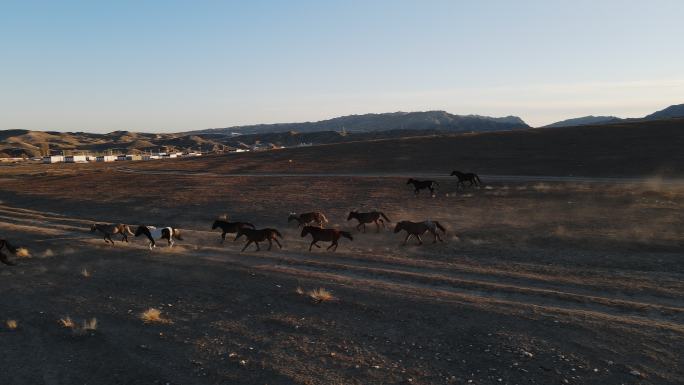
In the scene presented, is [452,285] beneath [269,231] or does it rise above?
beneath

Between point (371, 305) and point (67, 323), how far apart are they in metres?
7.51

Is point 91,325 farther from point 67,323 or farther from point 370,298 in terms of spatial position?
point 370,298

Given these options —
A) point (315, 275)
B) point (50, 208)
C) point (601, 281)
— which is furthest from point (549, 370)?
point (50, 208)

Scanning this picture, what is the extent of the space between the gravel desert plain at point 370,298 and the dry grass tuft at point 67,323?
121 mm

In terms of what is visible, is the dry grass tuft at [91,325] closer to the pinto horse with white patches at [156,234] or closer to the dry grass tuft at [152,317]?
the dry grass tuft at [152,317]

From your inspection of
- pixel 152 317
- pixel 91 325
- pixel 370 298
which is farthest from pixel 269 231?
pixel 91 325

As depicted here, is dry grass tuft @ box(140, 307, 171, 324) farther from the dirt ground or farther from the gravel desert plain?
the dirt ground

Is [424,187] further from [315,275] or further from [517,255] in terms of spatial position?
[315,275]

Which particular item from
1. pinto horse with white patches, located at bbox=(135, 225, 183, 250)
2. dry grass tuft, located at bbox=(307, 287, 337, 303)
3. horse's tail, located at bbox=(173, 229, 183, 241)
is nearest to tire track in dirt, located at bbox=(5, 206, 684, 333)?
pinto horse with white patches, located at bbox=(135, 225, 183, 250)

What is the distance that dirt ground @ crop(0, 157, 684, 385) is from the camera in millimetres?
8758

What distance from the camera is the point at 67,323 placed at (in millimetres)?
11242

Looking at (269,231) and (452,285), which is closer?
(452,285)

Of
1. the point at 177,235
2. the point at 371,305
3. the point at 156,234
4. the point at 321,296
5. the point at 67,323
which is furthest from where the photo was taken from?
the point at 177,235

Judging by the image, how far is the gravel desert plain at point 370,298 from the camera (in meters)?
8.82
